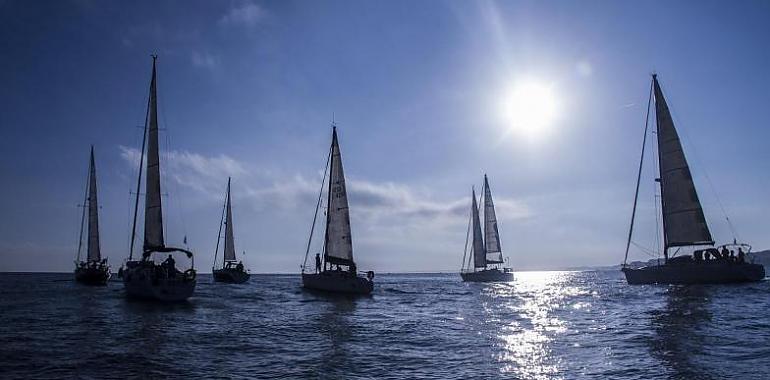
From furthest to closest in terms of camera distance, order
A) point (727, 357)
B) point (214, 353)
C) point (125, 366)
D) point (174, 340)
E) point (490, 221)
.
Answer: point (490, 221)
point (174, 340)
point (214, 353)
point (727, 357)
point (125, 366)

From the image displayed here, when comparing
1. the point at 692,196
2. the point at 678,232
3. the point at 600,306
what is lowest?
the point at 600,306

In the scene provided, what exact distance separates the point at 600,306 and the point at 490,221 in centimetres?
5292

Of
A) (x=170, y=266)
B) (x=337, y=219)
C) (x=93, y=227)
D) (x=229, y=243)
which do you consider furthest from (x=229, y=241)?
(x=170, y=266)

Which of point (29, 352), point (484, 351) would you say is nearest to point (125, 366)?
point (29, 352)

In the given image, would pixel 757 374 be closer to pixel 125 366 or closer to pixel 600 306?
pixel 125 366

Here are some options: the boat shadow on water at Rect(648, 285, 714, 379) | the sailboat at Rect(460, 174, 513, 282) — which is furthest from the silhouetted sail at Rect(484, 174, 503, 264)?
the boat shadow on water at Rect(648, 285, 714, 379)

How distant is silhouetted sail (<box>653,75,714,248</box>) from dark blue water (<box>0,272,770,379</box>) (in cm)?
2208

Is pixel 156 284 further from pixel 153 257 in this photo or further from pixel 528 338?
pixel 528 338

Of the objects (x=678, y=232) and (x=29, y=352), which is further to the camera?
(x=678, y=232)

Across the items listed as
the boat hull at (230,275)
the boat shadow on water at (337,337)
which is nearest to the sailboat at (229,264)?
the boat hull at (230,275)

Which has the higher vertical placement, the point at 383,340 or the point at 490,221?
the point at 490,221

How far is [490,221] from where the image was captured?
292 ft

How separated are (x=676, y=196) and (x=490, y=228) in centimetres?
3746

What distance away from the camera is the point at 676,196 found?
177 feet
